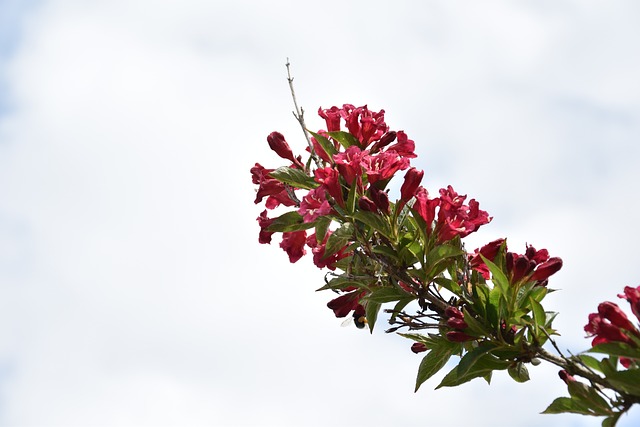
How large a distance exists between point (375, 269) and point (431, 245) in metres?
0.29

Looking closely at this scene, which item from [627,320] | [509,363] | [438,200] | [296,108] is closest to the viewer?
[627,320]

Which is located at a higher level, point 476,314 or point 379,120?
point 379,120

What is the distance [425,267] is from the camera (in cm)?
357

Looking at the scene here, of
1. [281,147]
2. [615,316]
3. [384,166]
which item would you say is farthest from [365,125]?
[615,316]

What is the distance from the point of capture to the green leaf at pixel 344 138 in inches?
158

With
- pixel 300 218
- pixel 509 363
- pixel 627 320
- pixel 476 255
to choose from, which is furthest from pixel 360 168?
pixel 627 320

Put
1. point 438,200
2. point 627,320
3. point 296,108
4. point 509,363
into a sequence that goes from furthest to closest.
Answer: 1. point 296,108
2. point 438,200
3. point 509,363
4. point 627,320

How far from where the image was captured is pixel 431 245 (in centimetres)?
364

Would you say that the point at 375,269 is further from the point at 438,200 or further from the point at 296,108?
the point at 296,108

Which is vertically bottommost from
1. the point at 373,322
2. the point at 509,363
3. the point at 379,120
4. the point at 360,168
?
the point at 509,363

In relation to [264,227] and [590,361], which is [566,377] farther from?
[264,227]

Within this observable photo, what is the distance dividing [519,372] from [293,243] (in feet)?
4.27

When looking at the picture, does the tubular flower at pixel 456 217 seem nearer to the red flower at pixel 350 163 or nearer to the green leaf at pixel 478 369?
the red flower at pixel 350 163

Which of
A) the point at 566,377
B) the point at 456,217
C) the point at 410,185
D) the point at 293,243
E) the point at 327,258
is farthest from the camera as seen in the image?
the point at 293,243
